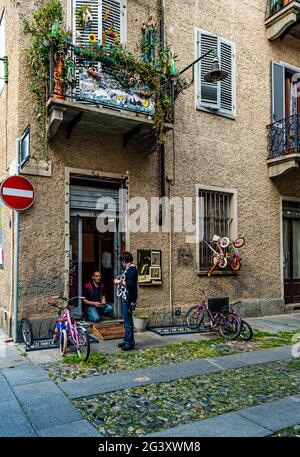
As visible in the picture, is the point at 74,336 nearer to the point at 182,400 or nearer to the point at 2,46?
the point at 182,400

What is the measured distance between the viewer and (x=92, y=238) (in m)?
8.84

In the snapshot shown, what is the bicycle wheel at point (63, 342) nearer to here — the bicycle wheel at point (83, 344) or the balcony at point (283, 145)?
the bicycle wheel at point (83, 344)

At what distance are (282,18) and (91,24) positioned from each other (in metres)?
6.07

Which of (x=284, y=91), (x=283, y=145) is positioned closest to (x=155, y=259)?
(x=283, y=145)

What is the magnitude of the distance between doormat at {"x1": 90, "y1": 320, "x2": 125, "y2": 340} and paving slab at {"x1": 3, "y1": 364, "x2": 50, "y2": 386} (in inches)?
78.4

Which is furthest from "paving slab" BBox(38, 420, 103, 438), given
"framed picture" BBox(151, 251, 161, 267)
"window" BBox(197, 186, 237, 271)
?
"window" BBox(197, 186, 237, 271)

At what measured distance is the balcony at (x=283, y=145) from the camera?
10.7 meters

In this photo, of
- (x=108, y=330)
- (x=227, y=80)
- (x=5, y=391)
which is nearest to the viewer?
(x=5, y=391)

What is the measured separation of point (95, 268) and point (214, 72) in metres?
5.04

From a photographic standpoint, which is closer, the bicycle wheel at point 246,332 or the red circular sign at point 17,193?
the red circular sign at point 17,193

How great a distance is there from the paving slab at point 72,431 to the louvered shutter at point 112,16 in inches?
296

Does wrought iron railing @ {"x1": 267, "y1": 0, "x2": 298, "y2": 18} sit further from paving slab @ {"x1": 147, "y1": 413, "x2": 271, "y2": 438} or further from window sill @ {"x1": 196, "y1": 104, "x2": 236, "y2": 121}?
paving slab @ {"x1": 147, "y1": 413, "x2": 271, "y2": 438}

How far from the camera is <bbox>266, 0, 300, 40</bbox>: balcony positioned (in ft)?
35.7

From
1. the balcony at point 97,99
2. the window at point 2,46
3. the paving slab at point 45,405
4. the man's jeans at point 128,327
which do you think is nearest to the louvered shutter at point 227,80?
the balcony at point 97,99
